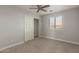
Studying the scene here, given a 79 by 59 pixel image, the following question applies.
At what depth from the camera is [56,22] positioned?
6.70 m

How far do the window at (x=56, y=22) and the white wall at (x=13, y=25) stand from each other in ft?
7.19

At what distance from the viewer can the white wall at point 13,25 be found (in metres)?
3.86

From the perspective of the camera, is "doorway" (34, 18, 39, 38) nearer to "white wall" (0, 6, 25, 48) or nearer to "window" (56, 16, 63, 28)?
"window" (56, 16, 63, 28)

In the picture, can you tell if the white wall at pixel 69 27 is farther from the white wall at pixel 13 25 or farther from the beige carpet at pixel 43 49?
the white wall at pixel 13 25

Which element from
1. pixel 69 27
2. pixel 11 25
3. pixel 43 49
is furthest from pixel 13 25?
pixel 69 27

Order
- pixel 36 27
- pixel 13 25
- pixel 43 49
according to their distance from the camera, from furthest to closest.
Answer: pixel 36 27 → pixel 13 25 → pixel 43 49

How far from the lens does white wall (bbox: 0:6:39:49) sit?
3859 millimetres

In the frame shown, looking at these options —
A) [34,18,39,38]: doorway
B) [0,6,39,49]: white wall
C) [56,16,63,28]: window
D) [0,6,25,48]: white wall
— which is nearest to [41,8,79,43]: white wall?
[56,16,63,28]: window

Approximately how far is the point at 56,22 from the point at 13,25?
149 inches

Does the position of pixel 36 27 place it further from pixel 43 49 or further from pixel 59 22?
pixel 43 49

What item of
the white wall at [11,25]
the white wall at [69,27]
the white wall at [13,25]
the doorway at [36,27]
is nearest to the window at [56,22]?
the white wall at [69,27]

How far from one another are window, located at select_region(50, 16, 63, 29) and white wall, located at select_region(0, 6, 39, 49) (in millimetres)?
2192

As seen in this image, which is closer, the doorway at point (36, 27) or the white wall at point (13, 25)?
the white wall at point (13, 25)
